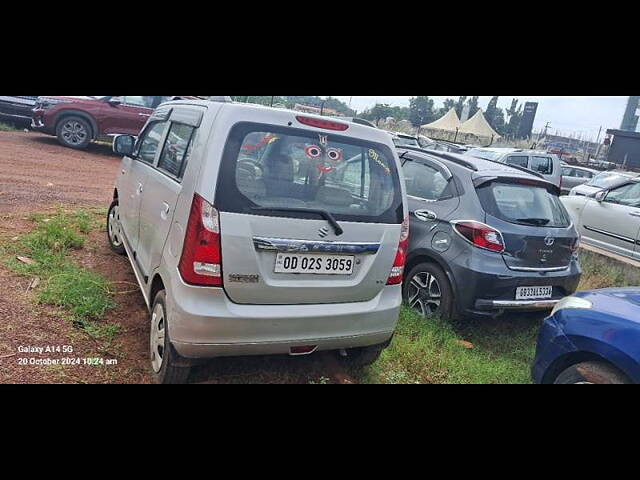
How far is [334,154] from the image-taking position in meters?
2.90

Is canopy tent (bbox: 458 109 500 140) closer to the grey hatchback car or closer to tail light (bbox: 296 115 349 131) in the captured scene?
the grey hatchback car

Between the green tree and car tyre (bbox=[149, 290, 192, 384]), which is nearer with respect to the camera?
car tyre (bbox=[149, 290, 192, 384])

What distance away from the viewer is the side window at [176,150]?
3016 millimetres

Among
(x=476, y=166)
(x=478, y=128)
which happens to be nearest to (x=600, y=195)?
(x=476, y=166)

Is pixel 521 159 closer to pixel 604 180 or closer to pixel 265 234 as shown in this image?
pixel 604 180

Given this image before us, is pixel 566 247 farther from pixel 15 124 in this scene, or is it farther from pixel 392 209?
pixel 15 124

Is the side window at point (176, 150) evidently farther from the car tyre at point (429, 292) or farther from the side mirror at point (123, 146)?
the car tyre at point (429, 292)

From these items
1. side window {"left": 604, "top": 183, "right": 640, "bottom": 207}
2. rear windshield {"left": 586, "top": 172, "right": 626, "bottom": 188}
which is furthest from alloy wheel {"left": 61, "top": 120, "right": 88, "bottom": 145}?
rear windshield {"left": 586, "top": 172, "right": 626, "bottom": 188}

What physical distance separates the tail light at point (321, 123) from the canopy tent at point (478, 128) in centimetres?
3502

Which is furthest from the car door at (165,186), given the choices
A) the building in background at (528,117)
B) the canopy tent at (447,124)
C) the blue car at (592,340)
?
the canopy tent at (447,124)

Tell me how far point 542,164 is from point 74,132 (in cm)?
1269

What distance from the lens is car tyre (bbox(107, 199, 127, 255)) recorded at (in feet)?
16.0

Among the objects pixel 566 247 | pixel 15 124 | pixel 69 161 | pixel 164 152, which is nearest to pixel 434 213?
pixel 566 247

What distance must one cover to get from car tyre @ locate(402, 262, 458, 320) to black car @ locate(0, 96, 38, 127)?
1188 centimetres
